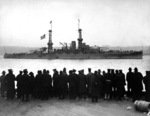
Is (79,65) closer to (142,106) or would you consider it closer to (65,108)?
(65,108)

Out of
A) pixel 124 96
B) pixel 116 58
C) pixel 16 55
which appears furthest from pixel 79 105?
pixel 16 55

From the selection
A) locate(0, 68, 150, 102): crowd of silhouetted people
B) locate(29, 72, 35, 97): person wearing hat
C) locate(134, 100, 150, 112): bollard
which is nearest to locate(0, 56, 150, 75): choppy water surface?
locate(0, 68, 150, 102): crowd of silhouetted people

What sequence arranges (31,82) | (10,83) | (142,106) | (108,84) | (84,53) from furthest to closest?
1. (84,53)
2. (10,83)
3. (31,82)
4. (108,84)
5. (142,106)

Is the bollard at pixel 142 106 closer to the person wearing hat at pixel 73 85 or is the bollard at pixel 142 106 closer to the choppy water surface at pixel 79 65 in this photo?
the person wearing hat at pixel 73 85

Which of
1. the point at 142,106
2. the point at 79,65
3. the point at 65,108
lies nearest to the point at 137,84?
Answer: the point at 142,106

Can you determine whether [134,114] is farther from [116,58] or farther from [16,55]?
[16,55]
